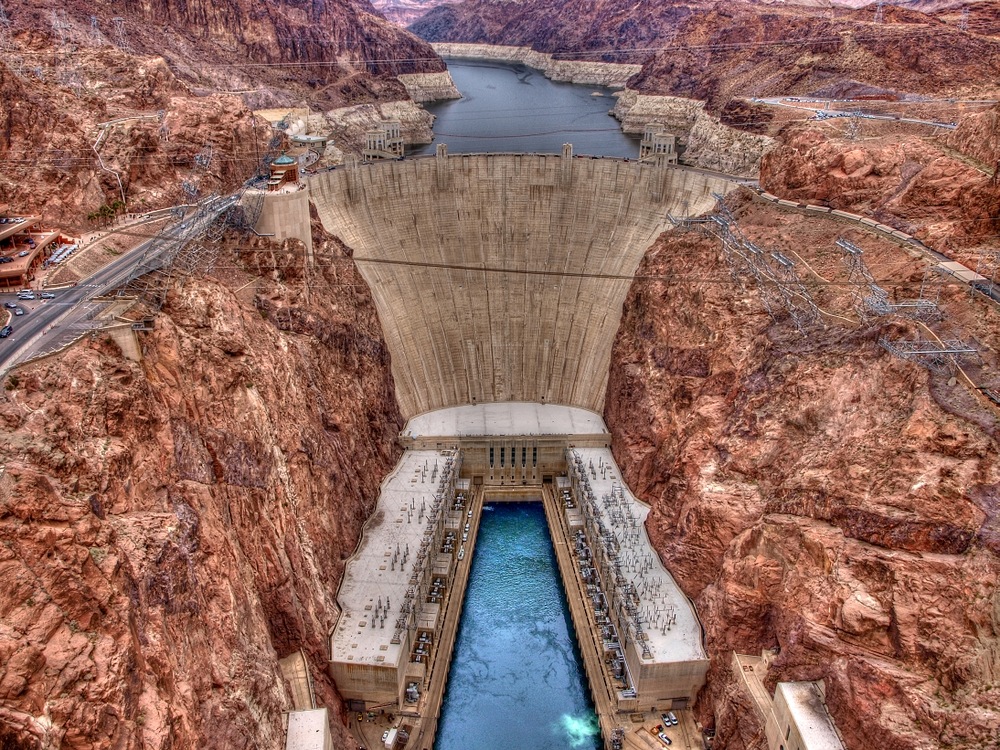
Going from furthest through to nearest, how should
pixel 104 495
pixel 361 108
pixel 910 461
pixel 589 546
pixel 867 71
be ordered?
pixel 361 108 → pixel 867 71 → pixel 589 546 → pixel 910 461 → pixel 104 495

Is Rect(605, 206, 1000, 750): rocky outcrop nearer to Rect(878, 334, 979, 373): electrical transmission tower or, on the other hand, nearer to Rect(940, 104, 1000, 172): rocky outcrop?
Rect(878, 334, 979, 373): electrical transmission tower

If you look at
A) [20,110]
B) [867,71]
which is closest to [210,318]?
[20,110]

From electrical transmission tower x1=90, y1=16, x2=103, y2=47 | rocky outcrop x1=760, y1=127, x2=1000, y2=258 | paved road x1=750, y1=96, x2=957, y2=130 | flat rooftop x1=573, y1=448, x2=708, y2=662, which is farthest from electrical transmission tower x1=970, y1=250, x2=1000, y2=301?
electrical transmission tower x1=90, y1=16, x2=103, y2=47

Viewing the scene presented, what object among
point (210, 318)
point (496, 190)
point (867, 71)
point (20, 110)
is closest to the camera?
point (210, 318)

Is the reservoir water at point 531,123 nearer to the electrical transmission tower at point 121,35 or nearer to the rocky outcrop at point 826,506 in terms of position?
the electrical transmission tower at point 121,35

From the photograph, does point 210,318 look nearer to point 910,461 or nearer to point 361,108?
point 910,461

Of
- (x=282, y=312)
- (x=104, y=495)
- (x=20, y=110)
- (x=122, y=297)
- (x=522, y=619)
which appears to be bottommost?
(x=522, y=619)

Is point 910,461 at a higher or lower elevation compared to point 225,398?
higher

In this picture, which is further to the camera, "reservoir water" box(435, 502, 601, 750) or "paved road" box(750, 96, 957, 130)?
"paved road" box(750, 96, 957, 130)
